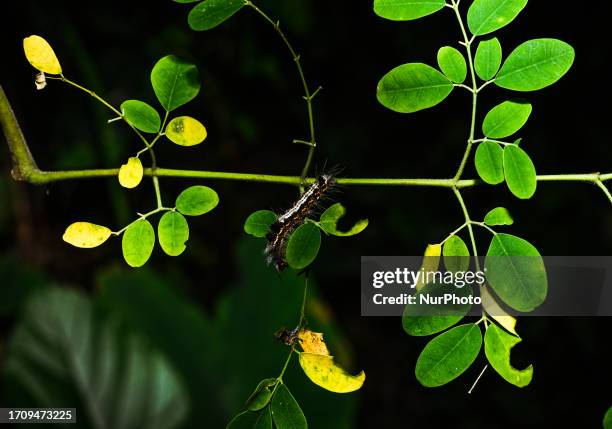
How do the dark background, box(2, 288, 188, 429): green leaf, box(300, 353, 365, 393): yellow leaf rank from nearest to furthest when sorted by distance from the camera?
box(300, 353, 365, 393): yellow leaf → box(2, 288, 188, 429): green leaf → the dark background

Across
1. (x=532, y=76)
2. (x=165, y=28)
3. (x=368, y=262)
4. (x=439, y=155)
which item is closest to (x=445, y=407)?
(x=439, y=155)

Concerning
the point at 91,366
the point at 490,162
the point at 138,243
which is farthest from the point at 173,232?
the point at 91,366

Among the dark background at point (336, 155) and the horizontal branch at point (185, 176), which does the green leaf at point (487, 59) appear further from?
the dark background at point (336, 155)

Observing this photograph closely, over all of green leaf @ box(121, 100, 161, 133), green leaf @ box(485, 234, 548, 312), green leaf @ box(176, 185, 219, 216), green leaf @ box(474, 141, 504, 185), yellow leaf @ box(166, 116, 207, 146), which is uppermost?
green leaf @ box(121, 100, 161, 133)

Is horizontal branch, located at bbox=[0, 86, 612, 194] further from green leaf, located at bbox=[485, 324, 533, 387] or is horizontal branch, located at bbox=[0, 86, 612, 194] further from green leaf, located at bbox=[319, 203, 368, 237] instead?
green leaf, located at bbox=[485, 324, 533, 387]

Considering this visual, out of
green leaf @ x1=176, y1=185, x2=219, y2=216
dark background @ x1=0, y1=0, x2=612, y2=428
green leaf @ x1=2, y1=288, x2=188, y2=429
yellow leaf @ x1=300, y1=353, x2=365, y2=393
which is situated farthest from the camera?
dark background @ x1=0, y1=0, x2=612, y2=428

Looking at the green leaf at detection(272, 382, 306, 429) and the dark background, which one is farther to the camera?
the dark background

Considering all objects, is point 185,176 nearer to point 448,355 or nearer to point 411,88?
point 411,88

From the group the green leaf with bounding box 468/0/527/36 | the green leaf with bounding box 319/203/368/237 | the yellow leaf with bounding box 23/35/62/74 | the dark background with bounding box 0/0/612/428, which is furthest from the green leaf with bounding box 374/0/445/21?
the dark background with bounding box 0/0/612/428

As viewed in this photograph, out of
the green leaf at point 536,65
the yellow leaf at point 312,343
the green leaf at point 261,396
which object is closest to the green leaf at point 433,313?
the yellow leaf at point 312,343
